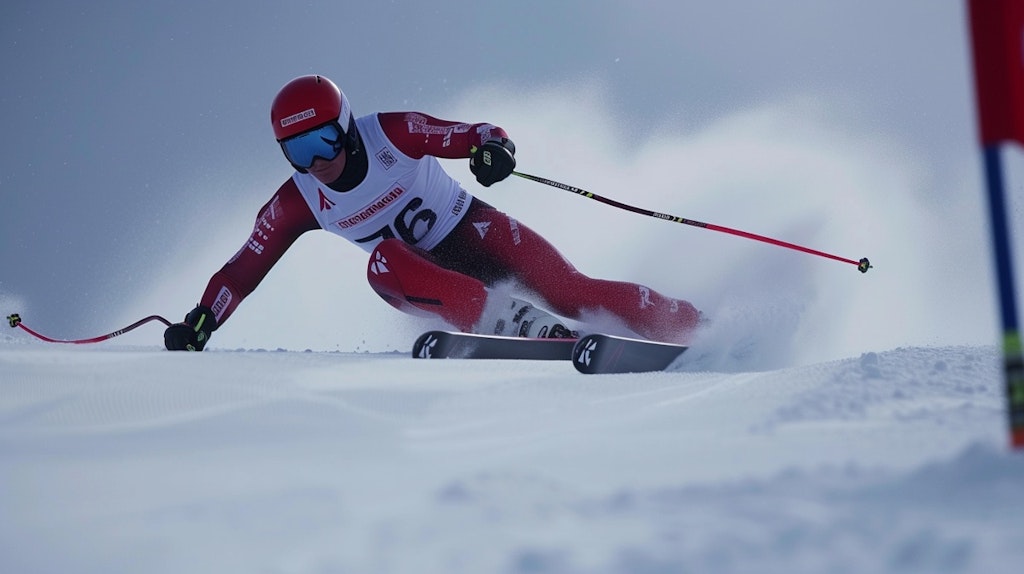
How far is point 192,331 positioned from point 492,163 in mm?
1804

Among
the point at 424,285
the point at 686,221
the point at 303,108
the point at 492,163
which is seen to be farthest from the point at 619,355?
the point at 303,108

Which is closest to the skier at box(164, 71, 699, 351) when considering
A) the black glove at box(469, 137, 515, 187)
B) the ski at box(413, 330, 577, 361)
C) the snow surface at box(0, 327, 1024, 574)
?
the black glove at box(469, 137, 515, 187)

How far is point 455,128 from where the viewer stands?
4.30m

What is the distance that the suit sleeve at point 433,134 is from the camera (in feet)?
13.9

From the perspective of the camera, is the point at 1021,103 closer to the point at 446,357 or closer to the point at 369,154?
the point at 446,357

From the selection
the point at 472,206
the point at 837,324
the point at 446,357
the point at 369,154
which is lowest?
the point at 837,324

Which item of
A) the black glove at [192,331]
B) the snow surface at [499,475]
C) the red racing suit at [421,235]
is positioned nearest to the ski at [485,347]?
the red racing suit at [421,235]

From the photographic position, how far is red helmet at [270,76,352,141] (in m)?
4.09

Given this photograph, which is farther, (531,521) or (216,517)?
(216,517)

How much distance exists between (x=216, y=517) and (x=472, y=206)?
139 inches

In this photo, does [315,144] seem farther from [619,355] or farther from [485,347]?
[619,355]

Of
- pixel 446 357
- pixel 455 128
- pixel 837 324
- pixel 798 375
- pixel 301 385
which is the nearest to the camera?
pixel 301 385

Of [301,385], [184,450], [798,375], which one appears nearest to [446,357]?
[301,385]

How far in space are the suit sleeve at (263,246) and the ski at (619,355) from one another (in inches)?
81.7
